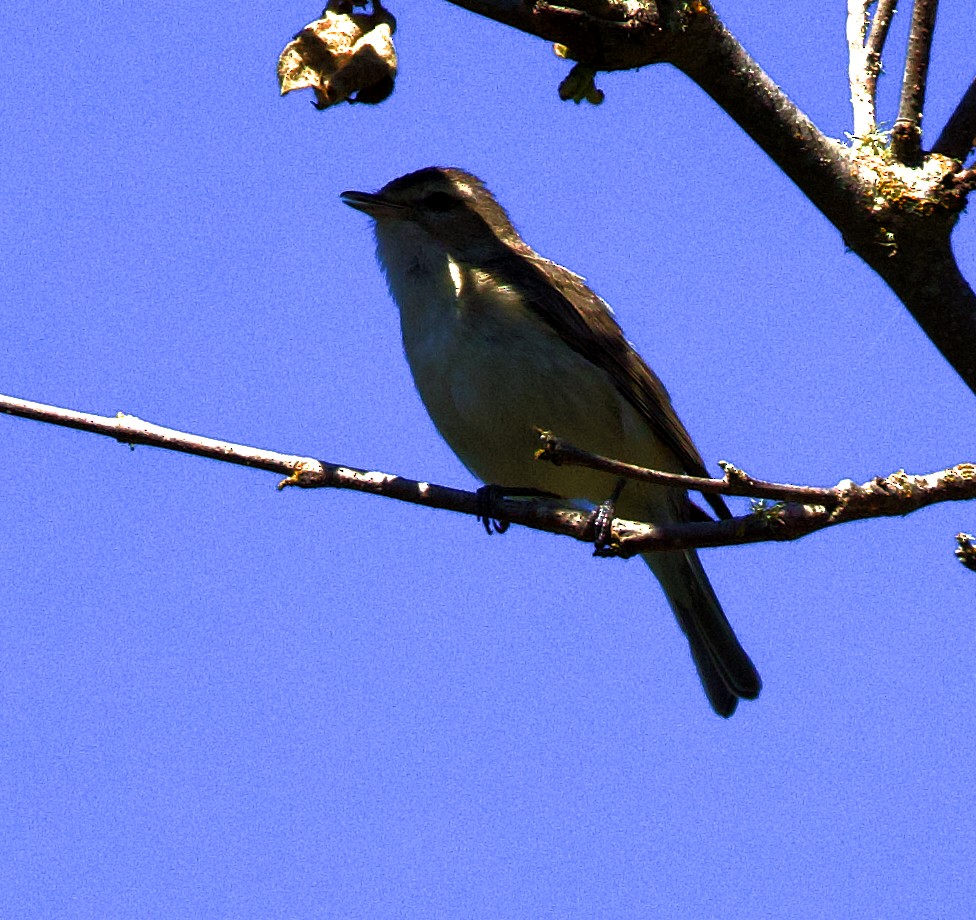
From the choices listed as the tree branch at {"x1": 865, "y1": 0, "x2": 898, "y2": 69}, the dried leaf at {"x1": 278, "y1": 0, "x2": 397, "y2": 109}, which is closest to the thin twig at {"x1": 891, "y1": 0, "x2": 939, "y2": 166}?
the tree branch at {"x1": 865, "y1": 0, "x2": 898, "y2": 69}

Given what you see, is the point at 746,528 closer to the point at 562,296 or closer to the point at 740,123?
the point at 740,123

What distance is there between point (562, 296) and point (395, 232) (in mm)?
934

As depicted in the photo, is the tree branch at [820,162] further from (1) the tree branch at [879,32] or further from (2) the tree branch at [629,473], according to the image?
(1) the tree branch at [879,32]

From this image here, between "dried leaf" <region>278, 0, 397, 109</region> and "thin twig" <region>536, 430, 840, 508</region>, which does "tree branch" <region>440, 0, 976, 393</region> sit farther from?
"dried leaf" <region>278, 0, 397, 109</region>

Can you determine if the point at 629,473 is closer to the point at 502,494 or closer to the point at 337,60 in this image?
the point at 337,60

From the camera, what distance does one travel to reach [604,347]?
5688 mm

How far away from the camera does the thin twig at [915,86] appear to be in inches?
113

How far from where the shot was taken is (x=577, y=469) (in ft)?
18.0

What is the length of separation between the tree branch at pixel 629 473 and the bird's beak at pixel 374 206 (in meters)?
2.82

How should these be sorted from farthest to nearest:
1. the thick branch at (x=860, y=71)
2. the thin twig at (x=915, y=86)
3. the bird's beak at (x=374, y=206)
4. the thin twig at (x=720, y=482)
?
the bird's beak at (x=374, y=206), the thick branch at (x=860, y=71), the thin twig at (x=915, y=86), the thin twig at (x=720, y=482)

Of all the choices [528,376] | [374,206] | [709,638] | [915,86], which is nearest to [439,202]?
[374,206]

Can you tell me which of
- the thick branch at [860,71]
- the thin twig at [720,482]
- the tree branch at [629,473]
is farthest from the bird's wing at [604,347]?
the thin twig at [720,482]

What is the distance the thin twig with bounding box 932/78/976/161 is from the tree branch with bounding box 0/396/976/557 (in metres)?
0.82

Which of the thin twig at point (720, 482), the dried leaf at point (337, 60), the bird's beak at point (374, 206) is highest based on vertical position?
the bird's beak at point (374, 206)
